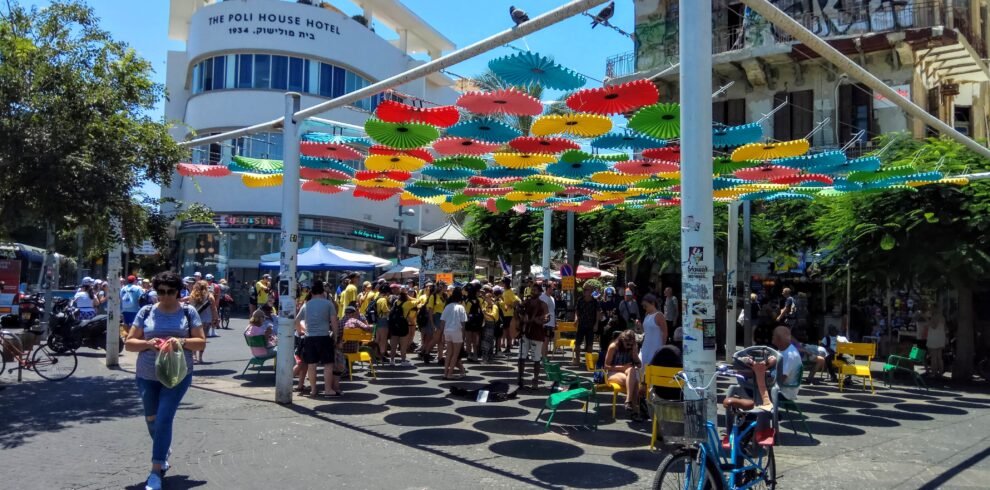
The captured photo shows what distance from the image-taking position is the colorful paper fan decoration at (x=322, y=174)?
43.2ft

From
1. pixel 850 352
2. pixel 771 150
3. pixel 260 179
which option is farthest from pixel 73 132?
pixel 850 352

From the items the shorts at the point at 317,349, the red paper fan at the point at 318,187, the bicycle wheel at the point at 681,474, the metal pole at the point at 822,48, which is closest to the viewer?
the bicycle wheel at the point at 681,474

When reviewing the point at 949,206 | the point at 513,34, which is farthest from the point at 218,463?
the point at 949,206

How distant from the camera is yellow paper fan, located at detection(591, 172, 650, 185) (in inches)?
482

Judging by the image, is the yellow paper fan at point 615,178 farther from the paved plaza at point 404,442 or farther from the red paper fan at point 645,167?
the paved plaza at point 404,442

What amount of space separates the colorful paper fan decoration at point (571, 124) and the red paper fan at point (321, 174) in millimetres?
5109

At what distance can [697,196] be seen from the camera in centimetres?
563

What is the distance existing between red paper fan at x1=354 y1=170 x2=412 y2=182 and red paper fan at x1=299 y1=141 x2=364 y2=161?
144cm

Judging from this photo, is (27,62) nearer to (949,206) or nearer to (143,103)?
(143,103)

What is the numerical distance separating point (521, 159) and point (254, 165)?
16.9 ft

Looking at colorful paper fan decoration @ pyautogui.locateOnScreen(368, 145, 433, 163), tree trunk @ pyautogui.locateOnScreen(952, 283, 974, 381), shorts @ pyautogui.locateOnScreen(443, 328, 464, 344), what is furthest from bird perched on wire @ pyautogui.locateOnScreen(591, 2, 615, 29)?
tree trunk @ pyautogui.locateOnScreen(952, 283, 974, 381)

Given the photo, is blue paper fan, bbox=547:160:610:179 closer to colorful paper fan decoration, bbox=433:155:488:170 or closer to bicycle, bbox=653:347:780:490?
colorful paper fan decoration, bbox=433:155:488:170

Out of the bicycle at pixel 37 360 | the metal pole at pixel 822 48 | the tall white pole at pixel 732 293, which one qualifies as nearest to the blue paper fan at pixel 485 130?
the metal pole at pixel 822 48

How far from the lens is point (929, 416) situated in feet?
33.3
